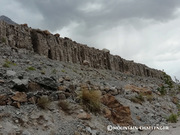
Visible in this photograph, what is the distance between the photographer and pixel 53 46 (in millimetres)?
21547

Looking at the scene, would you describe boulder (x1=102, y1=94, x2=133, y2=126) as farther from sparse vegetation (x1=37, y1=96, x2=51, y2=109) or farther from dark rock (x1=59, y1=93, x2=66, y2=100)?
sparse vegetation (x1=37, y1=96, x2=51, y2=109)

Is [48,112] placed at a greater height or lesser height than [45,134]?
greater

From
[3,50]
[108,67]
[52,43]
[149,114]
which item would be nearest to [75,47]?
[52,43]

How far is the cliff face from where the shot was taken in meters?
17.2

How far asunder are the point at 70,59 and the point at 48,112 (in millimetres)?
17269

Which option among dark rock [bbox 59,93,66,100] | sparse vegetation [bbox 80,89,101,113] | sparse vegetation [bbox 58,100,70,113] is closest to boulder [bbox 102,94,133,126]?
sparse vegetation [bbox 80,89,101,113]

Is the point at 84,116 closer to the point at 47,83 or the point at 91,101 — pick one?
the point at 91,101

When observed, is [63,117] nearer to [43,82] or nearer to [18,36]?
[43,82]

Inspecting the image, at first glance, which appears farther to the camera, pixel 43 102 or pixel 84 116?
pixel 84 116

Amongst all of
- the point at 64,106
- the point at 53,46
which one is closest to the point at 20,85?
the point at 64,106

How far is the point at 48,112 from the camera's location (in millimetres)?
6785

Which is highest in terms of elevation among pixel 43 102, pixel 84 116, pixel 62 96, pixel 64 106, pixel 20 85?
pixel 20 85

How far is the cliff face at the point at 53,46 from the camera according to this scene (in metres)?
17.2

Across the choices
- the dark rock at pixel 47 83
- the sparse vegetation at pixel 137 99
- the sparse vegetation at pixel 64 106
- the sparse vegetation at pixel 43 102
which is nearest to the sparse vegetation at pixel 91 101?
the sparse vegetation at pixel 64 106
